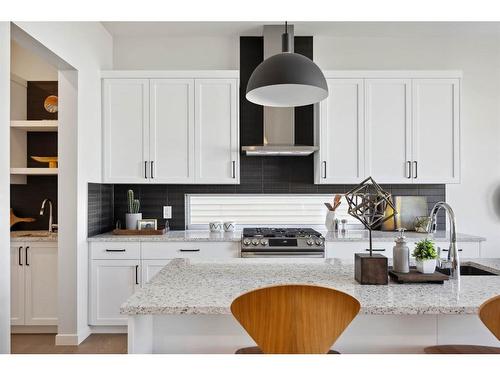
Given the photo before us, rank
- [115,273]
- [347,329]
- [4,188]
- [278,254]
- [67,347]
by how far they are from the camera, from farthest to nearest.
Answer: [115,273] → [278,254] → [67,347] → [4,188] → [347,329]

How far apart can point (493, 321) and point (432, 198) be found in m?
3.21

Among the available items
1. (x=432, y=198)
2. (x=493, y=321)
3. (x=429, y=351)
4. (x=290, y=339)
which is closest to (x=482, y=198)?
(x=432, y=198)

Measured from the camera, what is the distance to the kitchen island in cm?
145

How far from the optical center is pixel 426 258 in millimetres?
1785

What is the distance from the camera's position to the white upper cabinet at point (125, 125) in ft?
12.6

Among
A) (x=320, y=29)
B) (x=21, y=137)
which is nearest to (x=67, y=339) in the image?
(x=21, y=137)

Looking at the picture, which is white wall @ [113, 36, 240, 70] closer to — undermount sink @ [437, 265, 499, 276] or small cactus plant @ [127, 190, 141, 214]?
small cactus plant @ [127, 190, 141, 214]

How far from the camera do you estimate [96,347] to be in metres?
3.32

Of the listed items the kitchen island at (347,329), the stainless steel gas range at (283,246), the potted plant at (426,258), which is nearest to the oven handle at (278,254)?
the stainless steel gas range at (283,246)

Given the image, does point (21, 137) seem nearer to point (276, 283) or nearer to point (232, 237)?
point (232, 237)

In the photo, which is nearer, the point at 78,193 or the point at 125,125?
the point at 78,193

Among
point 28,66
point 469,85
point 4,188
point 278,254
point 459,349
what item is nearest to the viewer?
point 459,349

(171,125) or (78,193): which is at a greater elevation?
(171,125)

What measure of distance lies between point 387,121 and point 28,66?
3580mm
